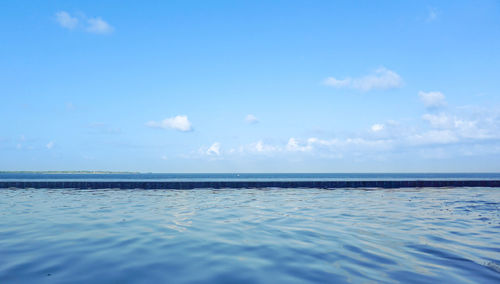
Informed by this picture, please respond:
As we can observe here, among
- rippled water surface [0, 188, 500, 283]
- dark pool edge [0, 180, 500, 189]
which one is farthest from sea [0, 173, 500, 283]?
dark pool edge [0, 180, 500, 189]

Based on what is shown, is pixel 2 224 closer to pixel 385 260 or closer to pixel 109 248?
pixel 109 248

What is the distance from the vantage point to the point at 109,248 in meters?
7.44

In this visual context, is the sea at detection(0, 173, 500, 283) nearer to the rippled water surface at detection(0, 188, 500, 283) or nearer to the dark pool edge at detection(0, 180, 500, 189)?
Result: the rippled water surface at detection(0, 188, 500, 283)

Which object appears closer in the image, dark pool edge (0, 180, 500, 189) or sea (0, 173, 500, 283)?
sea (0, 173, 500, 283)

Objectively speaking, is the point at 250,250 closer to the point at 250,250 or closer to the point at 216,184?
the point at 250,250

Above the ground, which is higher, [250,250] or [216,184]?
[250,250]

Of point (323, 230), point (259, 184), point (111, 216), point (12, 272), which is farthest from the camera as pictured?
point (259, 184)

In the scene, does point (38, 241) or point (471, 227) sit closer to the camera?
point (38, 241)

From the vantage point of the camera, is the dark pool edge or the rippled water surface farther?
the dark pool edge

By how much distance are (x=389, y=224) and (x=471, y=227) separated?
2.56 metres

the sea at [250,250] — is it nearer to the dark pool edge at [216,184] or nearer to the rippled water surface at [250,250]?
the rippled water surface at [250,250]

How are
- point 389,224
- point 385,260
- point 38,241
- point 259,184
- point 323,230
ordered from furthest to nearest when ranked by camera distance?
point 259,184
point 389,224
point 323,230
point 38,241
point 385,260

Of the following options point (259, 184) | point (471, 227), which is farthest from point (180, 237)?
point (259, 184)

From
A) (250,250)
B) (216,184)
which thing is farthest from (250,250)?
(216,184)
